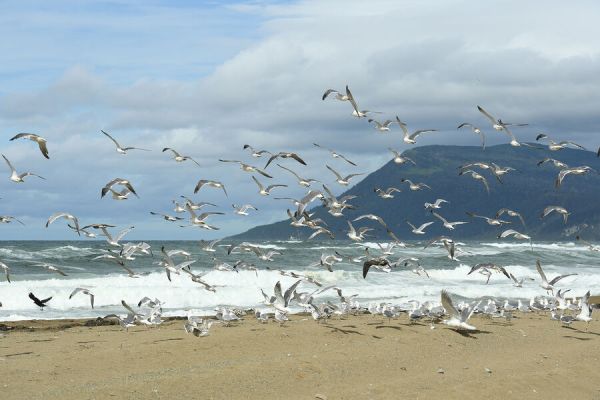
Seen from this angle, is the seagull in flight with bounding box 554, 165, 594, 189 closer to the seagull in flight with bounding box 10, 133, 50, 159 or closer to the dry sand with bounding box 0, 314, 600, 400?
the dry sand with bounding box 0, 314, 600, 400

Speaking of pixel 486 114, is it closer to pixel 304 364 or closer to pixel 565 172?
pixel 565 172

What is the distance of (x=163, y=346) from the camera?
1540 centimetres

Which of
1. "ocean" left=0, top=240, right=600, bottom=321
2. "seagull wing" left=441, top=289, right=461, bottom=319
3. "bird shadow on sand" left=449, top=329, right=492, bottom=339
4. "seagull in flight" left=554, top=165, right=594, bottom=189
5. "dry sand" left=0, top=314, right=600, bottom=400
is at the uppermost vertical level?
"seagull in flight" left=554, top=165, right=594, bottom=189

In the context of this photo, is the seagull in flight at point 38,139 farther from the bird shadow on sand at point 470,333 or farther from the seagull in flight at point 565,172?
the seagull in flight at point 565,172

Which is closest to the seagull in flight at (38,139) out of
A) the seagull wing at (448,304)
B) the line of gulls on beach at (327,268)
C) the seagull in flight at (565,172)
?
the line of gulls on beach at (327,268)

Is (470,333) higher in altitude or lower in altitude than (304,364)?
lower

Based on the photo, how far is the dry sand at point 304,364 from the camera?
1298 centimetres

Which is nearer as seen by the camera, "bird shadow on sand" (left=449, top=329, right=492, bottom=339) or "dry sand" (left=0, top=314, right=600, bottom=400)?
"dry sand" (left=0, top=314, right=600, bottom=400)

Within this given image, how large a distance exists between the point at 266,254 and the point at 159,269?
64.4 ft

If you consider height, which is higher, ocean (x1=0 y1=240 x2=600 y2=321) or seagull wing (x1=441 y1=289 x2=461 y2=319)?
seagull wing (x1=441 y1=289 x2=461 y2=319)

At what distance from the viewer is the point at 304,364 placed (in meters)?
14.2

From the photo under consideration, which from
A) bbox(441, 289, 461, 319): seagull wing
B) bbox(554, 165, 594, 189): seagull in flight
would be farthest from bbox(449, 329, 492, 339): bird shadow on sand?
bbox(554, 165, 594, 189): seagull in flight

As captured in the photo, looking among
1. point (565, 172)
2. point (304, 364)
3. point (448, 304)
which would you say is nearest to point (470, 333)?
point (448, 304)

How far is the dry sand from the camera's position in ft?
42.6
